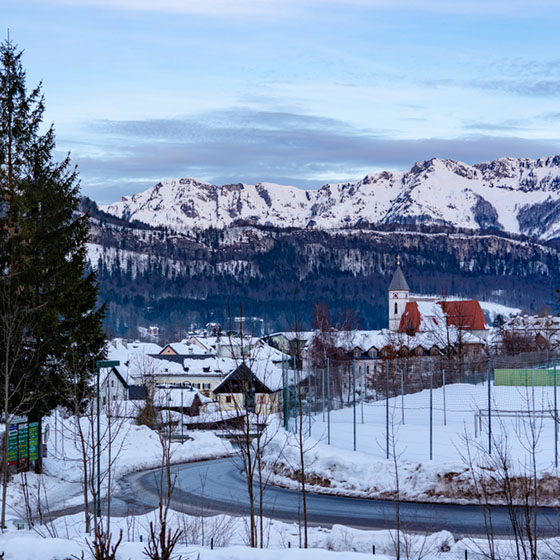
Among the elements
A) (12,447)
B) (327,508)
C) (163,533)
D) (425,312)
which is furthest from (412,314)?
(163,533)

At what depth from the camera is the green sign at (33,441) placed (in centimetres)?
3439

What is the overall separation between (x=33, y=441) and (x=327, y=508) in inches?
514

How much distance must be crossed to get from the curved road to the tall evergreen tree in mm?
5371

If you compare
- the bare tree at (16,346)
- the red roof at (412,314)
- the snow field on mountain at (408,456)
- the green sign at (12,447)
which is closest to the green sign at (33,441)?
the green sign at (12,447)

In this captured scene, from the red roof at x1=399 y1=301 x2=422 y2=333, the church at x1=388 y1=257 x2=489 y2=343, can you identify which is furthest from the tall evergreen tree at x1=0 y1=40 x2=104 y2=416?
the red roof at x1=399 y1=301 x2=422 y2=333

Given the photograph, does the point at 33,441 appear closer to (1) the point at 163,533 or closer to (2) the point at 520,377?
(1) the point at 163,533

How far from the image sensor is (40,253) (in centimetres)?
3497

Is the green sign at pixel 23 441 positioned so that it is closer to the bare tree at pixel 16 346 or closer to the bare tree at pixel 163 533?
the bare tree at pixel 16 346

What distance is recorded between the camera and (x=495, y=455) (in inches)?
1166

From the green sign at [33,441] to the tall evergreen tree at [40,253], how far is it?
21.3 inches

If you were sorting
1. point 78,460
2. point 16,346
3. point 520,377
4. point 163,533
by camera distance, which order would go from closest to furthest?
point 163,533
point 78,460
point 16,346
point 520,377

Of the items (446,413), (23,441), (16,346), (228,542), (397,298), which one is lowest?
(446,413)

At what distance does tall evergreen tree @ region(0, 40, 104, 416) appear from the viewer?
1315 inches

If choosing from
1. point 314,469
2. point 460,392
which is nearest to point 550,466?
point 314,469
